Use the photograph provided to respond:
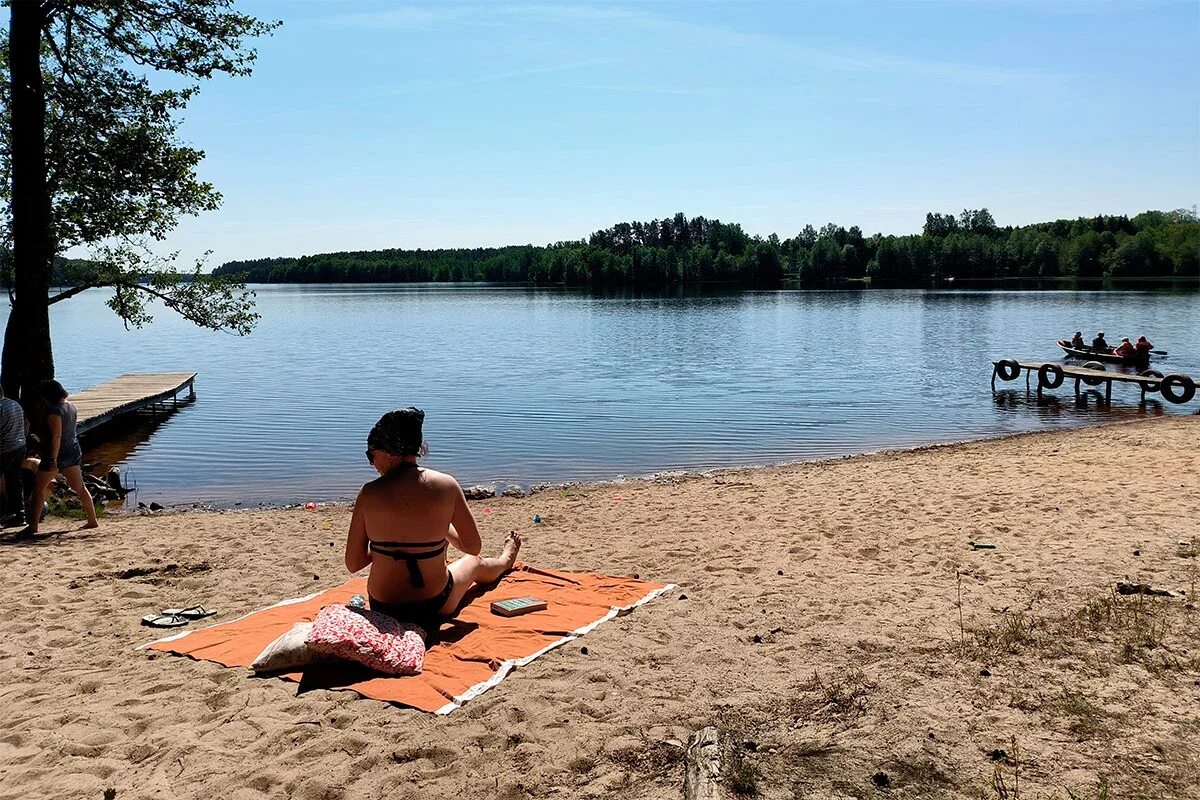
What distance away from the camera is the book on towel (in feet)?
20.0

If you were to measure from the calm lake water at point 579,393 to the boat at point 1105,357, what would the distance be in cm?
92

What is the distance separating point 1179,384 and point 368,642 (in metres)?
24.8

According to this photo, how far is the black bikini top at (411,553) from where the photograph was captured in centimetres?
555

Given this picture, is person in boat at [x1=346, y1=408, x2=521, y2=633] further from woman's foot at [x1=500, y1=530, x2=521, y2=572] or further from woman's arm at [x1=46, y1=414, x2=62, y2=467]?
woman's arm at [x1=46, y1=414, x2=62, y2=467]

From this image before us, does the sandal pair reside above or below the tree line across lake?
below

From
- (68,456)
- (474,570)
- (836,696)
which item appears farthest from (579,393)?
(836,696)

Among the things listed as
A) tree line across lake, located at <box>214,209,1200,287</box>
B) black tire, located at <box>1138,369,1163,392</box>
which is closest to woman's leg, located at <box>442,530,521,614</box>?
black tire, located at <box>1138,369,1163,392</box>

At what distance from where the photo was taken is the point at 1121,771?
12.1 ft

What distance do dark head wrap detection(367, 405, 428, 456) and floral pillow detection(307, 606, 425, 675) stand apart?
3.36ft

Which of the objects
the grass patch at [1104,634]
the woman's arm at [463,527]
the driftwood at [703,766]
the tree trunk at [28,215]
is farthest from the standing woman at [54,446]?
the grass patch at [1104,634]

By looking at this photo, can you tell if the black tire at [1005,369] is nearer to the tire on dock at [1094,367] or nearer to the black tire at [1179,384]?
the tire on dock at [1094,367]

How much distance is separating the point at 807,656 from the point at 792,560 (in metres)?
2.67

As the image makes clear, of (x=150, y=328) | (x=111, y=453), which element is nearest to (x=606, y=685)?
(x=111, y=453)

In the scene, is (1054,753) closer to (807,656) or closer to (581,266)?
(807,656)
